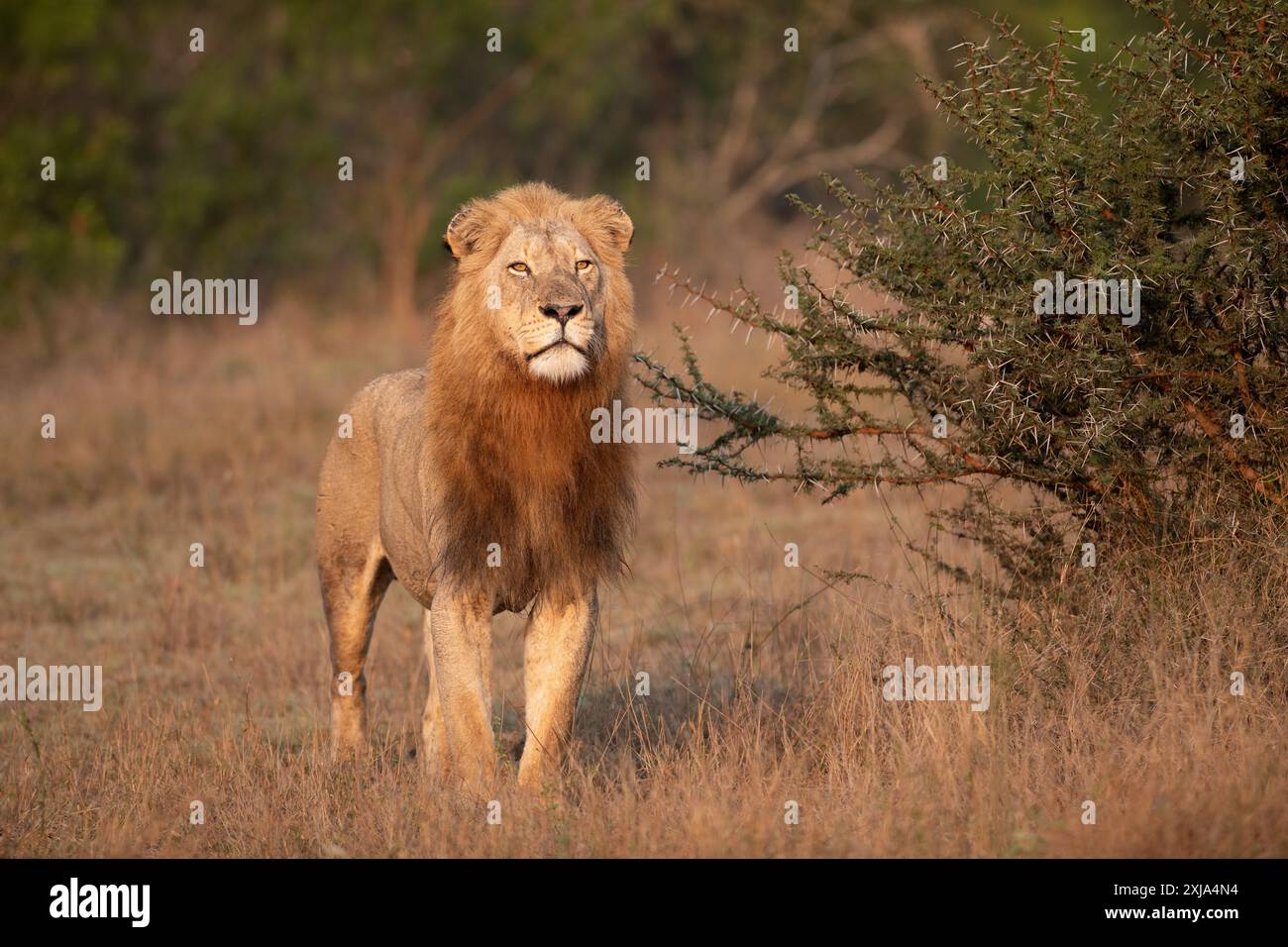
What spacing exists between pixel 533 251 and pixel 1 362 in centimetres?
1206

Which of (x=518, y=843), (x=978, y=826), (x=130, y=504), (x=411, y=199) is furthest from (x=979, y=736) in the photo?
(x=411, y=199)

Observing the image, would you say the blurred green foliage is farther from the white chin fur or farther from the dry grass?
the white chin fur

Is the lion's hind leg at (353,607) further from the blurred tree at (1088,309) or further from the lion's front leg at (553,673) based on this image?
the blurred tree at (1088,309)

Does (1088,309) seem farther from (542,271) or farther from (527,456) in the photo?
(527,456)

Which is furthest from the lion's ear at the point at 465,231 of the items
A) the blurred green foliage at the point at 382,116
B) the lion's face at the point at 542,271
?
the blurred green foliage at the point at 382,116

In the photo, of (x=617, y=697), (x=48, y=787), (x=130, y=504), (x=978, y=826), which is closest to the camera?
(x=978, y=826)

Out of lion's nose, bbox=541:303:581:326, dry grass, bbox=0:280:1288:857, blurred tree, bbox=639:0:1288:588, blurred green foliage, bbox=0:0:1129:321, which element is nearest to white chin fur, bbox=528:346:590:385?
lion's nose, bbox=541:303:581:326

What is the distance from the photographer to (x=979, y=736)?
5617 millimetres

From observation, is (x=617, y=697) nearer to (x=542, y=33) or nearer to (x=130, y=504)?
(x=130, y=504)

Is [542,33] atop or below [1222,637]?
atop

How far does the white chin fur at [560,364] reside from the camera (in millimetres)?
5582

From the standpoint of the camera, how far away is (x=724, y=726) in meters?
6.55

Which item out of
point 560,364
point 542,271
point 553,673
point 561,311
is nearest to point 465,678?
point 553,673

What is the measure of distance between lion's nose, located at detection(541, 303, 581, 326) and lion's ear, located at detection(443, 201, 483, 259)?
0.59 metres
